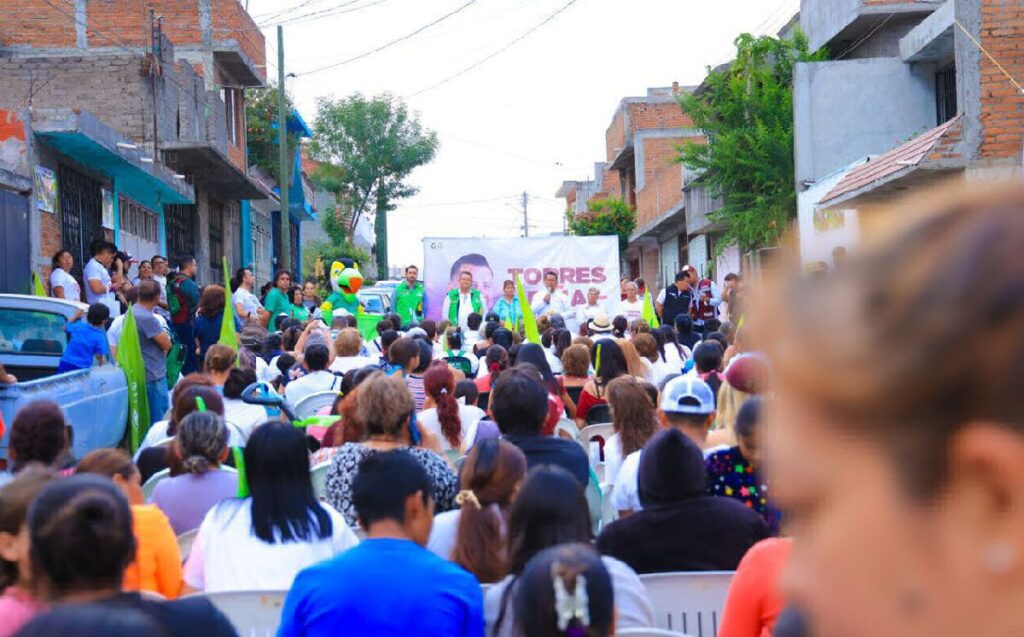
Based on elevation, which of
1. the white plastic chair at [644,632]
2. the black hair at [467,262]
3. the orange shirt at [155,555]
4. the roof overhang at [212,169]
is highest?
the roof overhang at [212,169]

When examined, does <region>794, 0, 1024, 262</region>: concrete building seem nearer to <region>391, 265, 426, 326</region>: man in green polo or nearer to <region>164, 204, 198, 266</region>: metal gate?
<region>391, 265, 426, 326</region>: man in green polo

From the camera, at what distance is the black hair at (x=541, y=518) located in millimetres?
3836

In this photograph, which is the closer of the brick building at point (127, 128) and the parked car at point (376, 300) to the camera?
the brick building at point (127, 128)

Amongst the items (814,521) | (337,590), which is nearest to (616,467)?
(337,590)

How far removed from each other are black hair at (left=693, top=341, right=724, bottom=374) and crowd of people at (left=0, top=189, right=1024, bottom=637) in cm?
2

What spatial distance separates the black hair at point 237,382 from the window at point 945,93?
619 inches

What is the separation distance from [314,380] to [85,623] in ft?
26.4

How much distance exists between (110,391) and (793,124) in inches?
636

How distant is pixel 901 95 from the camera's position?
21359mm

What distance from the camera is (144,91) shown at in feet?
75.9

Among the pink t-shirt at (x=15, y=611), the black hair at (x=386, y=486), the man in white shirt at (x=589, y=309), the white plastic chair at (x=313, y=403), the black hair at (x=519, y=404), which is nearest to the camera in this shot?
the pink t-shirt at (x=15, y=611)

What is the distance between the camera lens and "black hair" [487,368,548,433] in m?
6.12

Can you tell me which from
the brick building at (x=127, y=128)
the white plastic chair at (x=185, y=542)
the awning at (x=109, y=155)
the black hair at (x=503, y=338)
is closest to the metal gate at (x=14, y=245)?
the brick building at (x=127, y=128)

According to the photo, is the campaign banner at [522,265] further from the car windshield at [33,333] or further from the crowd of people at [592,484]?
the car windshield at [33,333]
